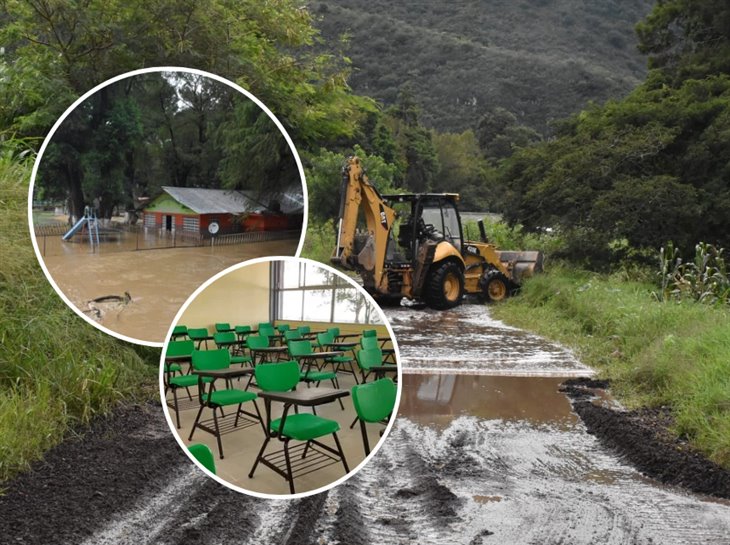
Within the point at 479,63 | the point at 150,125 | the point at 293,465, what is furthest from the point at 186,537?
the point at 479,63

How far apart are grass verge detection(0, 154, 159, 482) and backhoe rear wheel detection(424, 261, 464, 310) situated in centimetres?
743

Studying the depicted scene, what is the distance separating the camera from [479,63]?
71562 millimetres

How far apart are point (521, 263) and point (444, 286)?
257cm

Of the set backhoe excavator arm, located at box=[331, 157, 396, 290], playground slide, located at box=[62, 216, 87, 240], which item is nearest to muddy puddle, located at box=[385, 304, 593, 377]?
backhoe excavator arm, located at box=[331, 157, 396, 290]

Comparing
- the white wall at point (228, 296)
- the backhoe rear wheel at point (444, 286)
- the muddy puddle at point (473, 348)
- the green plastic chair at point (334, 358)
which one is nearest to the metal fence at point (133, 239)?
the white wall at point (228, 296)

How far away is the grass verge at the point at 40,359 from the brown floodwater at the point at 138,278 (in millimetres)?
2045

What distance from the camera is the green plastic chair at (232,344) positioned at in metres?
2.03

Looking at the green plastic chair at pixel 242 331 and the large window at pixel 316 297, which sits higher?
the large window at pixel 316 297

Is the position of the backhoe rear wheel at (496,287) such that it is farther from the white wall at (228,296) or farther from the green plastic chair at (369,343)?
the white wall at (228,296)

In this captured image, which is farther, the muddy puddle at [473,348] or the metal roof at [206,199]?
the muddy puddle at [473,348]

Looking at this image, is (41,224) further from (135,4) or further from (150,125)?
(135,4)

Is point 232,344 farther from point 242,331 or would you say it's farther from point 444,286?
point 444,286

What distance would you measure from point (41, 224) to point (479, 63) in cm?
7402

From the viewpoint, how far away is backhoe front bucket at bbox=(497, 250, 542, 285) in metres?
13.8
